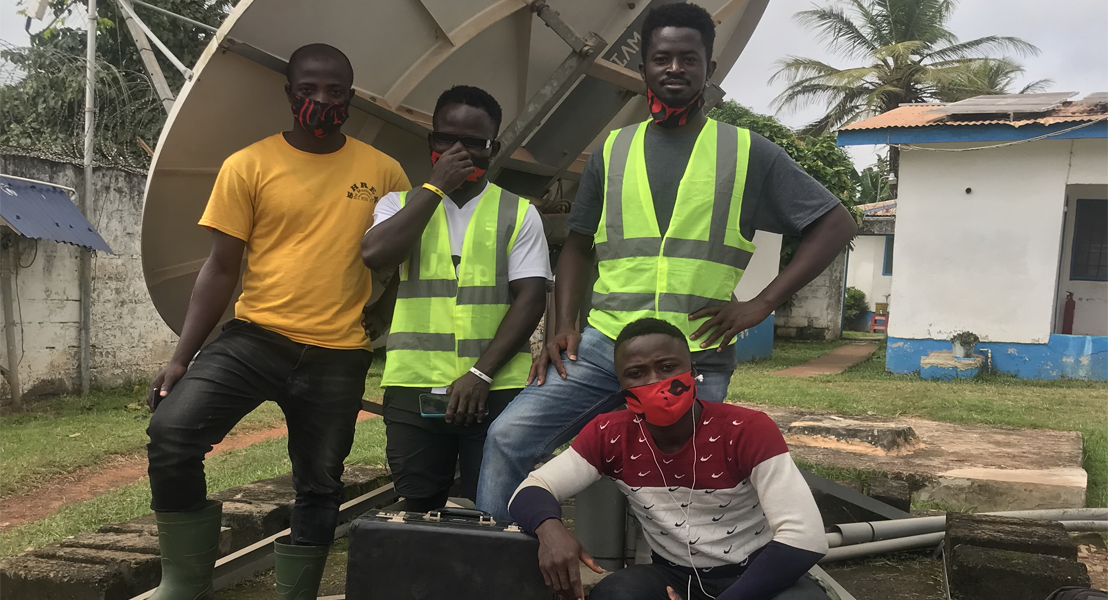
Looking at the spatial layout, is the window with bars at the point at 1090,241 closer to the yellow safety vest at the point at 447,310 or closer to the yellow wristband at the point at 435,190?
the yellow safety vest at the point at 447,310

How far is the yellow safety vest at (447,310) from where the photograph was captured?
Answer: 2811mm

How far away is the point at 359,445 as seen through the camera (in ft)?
24.2

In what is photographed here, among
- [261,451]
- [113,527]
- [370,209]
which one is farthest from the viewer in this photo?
[261,451]

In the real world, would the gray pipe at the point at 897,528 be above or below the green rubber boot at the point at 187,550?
below

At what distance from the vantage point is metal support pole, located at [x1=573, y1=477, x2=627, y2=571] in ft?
10.3

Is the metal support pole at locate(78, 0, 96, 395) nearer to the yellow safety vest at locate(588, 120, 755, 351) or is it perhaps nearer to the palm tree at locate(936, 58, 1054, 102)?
the yellow safety vest at locate(588, 120, 755, 351)

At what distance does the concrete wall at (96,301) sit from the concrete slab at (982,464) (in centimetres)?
724

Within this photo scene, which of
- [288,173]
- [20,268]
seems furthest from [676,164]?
[20,268]

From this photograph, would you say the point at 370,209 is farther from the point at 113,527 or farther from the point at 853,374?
the point at 853,374

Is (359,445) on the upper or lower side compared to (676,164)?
lower

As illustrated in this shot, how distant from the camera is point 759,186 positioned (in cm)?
272

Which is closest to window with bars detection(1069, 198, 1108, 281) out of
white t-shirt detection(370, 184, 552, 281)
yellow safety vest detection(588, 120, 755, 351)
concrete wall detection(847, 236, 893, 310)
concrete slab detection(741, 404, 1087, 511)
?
concrete slab detection(741, 404, 1087, 511)

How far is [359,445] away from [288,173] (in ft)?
16.0

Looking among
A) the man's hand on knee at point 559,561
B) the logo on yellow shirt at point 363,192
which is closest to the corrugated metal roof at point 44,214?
the logo on yellow shirt at point 363,192
